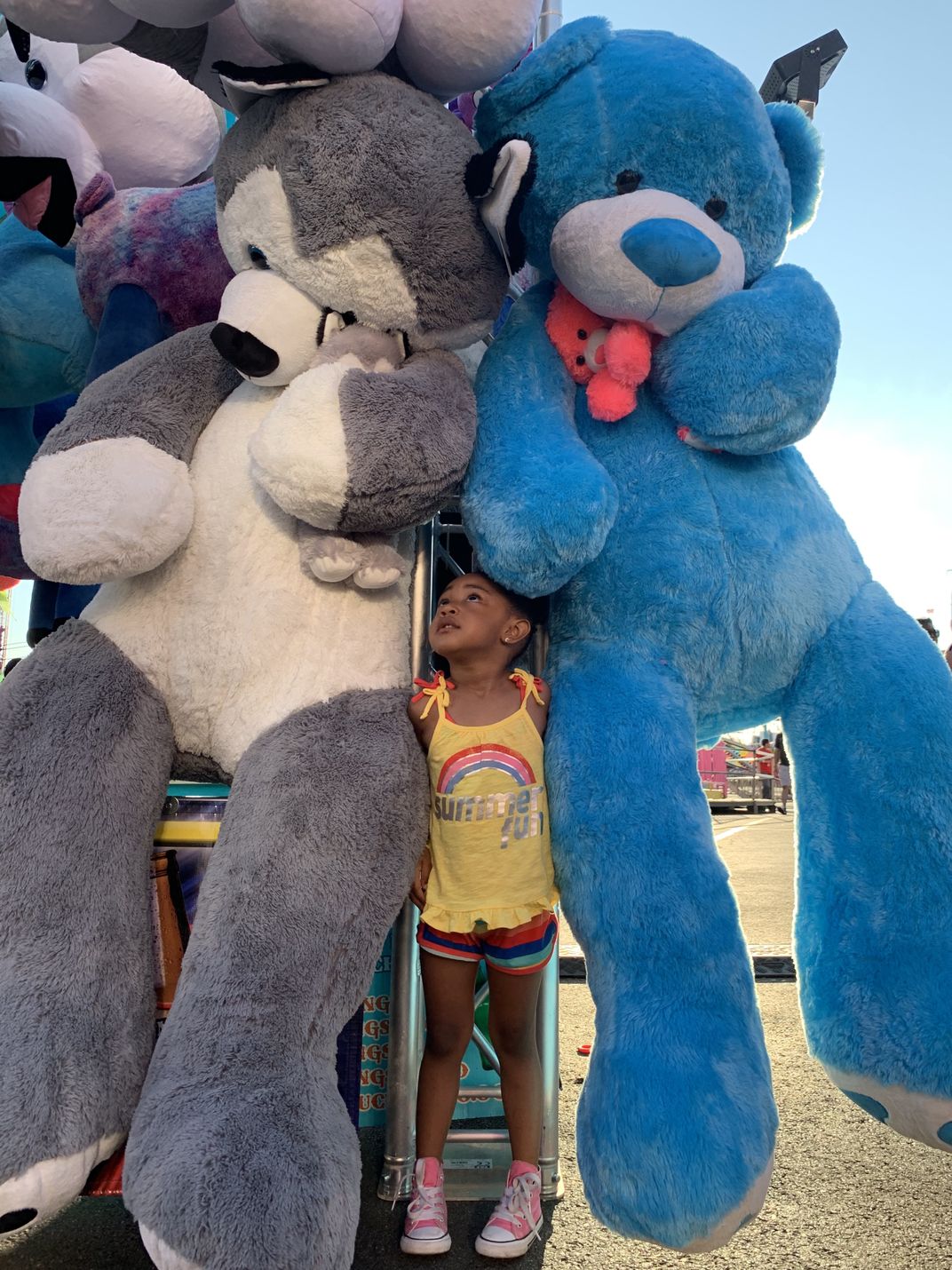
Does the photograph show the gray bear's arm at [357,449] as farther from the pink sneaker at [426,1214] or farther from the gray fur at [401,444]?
the pink sneaker at [426,1214]

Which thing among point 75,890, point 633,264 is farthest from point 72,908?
point 633,264

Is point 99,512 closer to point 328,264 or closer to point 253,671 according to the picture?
point 253,671

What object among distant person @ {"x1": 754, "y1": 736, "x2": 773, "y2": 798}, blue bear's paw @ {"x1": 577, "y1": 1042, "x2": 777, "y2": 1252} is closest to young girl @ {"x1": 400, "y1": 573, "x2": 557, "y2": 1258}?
blue bear's paw @ {"x1": 577, "y1": 1042, "x2": 777, "y2": 1252}

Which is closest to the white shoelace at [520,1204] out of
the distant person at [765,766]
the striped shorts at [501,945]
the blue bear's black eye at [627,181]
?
the striped shorts at [501,945]

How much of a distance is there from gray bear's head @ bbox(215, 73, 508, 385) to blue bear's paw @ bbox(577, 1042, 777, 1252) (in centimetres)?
133

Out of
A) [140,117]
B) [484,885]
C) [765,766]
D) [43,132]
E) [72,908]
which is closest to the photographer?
[72,908]

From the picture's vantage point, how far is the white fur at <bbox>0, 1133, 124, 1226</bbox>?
1176mm

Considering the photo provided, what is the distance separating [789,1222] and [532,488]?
1575mm

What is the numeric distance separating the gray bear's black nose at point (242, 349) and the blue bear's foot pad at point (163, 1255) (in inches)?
51.1

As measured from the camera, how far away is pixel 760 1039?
1.44m

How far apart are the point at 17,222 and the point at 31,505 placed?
152 centimetres

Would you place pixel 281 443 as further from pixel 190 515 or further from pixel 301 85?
pixel 301 85

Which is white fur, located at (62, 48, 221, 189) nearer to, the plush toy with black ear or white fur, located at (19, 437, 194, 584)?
the plush toy with black ear

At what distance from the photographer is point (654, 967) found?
4.83 feet
